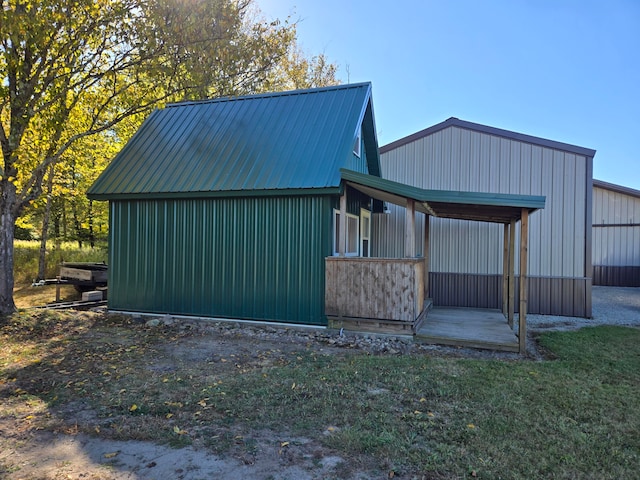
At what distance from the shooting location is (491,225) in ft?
37.2

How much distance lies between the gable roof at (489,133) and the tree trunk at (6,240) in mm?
9556

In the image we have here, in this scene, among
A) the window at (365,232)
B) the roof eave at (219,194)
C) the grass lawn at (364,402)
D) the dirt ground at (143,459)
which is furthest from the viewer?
the window at (365,232)

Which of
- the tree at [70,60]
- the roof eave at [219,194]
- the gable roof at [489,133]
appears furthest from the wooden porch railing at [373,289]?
the tree at [70,60]

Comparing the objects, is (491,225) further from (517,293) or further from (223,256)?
(223,256)

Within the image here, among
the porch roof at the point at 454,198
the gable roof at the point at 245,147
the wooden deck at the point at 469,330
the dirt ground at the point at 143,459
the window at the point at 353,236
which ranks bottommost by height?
the dirt ground at the point at 143,459

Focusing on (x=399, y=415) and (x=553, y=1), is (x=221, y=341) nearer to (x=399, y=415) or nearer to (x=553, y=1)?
(x=399, y=415)

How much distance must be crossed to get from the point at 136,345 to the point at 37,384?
2013mm

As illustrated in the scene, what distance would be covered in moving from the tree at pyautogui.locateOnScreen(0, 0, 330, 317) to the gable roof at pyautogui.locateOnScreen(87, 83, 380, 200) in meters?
0.95

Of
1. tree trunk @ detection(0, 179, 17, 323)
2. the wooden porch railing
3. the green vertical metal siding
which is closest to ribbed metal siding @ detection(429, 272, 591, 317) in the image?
the wooden porch railing

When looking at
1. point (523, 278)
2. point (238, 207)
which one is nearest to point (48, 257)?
point (238, 207)

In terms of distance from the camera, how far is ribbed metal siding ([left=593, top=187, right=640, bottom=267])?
18672 mm

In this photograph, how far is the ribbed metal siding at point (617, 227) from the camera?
18.7 m

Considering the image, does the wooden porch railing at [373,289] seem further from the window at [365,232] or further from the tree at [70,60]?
the tree at [70,60]

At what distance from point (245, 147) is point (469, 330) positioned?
20.4 feet
